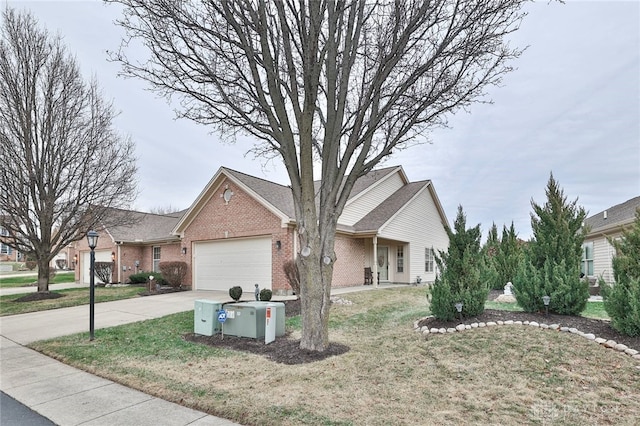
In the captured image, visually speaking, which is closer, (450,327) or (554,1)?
(554,1)

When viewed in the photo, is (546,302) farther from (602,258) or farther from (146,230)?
(146,230)

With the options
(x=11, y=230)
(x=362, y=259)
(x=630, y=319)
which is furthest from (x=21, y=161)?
(x=630, y=319)

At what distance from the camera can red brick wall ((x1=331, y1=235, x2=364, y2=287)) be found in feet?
53.4

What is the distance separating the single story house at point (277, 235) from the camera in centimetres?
1515

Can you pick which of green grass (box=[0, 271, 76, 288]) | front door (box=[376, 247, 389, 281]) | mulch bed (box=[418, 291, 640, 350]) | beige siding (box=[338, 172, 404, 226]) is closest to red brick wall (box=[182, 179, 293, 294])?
beige siding (box=[338, 172, 404, 226])

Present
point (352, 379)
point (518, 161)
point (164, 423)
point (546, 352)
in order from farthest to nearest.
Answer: point (518, 161) < point (546, 352) < point (352, 379) < point (164, 423)

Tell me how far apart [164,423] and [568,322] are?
6.87m

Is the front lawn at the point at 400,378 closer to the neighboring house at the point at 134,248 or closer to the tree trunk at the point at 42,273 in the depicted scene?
the tree trunk at the point at 42,273

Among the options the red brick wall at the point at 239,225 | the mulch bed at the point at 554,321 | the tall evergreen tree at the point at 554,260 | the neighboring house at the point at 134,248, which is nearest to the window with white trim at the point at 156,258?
the neighboring house at the point at 134,248

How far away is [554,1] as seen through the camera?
18.8ft

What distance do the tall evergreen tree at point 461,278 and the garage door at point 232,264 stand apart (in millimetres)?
8870

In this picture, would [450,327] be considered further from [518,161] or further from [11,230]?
[11,230]

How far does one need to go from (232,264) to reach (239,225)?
6.23ft

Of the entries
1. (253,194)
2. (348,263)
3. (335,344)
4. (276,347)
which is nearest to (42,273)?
(253,194)
